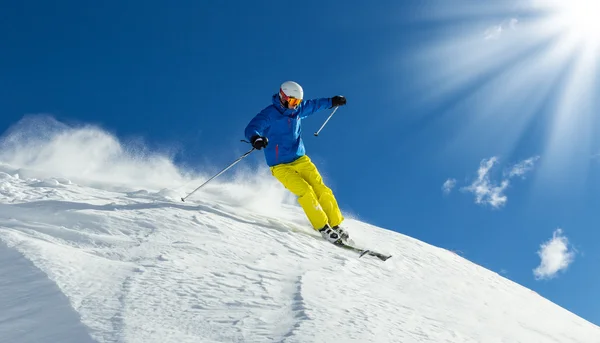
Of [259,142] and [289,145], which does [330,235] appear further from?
[289,145]

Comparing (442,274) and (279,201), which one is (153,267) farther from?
(279,201)

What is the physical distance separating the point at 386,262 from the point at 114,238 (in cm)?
339

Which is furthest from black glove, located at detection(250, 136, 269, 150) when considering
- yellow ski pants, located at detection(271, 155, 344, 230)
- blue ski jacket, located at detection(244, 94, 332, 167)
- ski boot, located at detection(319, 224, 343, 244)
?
ski boot, located at detection(319, 224, 343, 244)

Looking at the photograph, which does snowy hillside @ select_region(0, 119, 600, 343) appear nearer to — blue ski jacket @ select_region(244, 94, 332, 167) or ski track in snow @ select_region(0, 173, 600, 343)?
ski track in snow @ select_region(0, 173, 600, 343)

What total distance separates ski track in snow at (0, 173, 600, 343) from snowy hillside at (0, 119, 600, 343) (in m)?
0.01

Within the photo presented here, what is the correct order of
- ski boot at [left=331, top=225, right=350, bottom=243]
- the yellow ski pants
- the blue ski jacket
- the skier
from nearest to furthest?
1. ski boot at [left=331, top=225, right=350, bottom=243]
2. the yellow ski pants
3. the skier
4. the blue ski jacket

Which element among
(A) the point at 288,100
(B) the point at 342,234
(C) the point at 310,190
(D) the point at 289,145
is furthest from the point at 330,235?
(A) the point at 288,100

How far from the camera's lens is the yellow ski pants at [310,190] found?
7551mm

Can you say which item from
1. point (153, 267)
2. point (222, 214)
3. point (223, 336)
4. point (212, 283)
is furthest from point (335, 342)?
point (222, 214)

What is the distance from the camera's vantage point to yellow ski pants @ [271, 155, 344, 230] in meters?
7.55

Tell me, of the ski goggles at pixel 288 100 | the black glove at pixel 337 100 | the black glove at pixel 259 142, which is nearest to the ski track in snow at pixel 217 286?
the black glove at pixel 259 142

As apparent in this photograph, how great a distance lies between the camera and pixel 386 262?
251 inches

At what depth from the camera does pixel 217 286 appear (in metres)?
3.82

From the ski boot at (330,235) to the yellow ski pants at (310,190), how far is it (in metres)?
0.07
